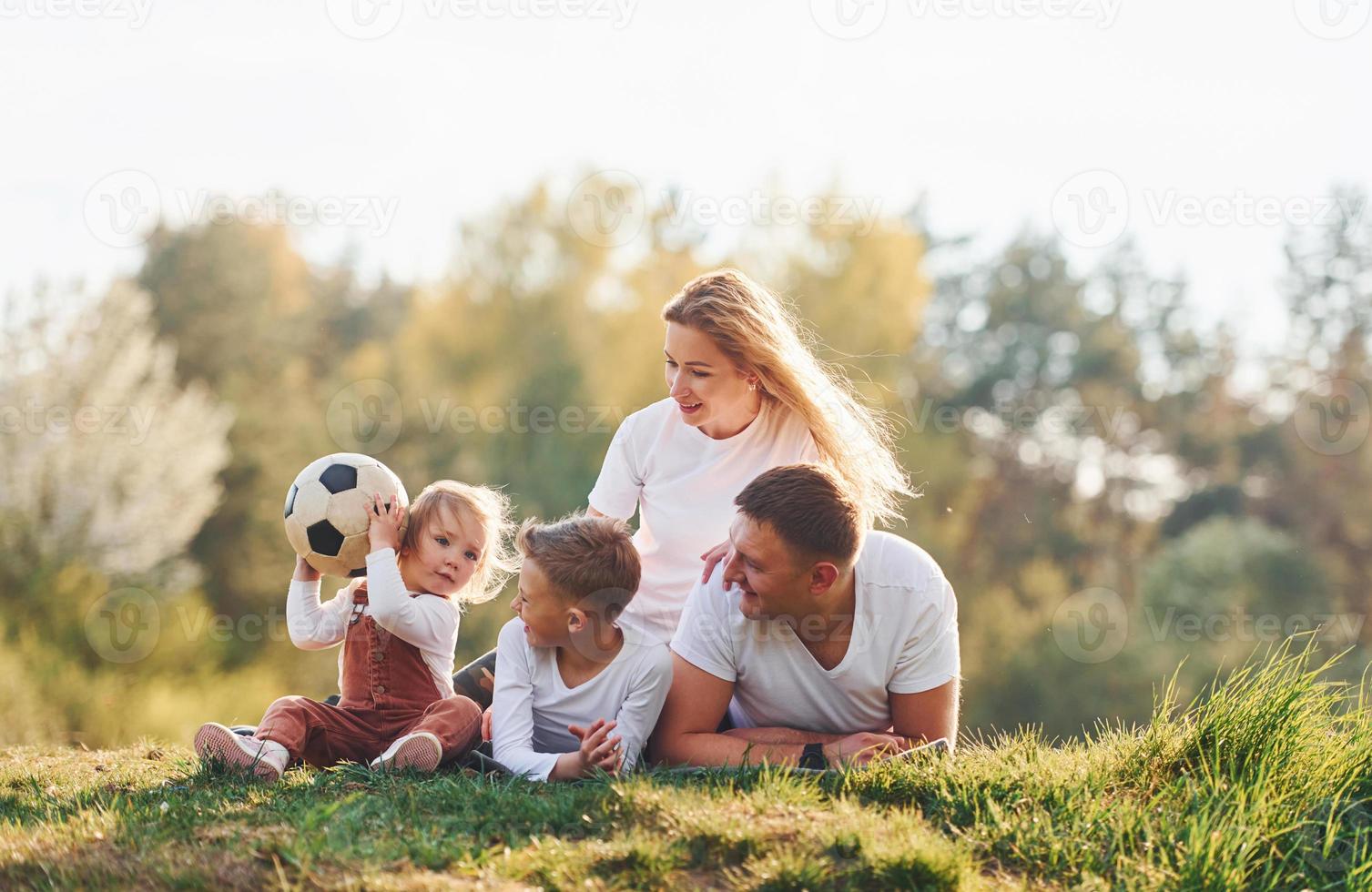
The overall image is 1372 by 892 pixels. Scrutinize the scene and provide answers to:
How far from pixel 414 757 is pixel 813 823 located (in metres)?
1.84

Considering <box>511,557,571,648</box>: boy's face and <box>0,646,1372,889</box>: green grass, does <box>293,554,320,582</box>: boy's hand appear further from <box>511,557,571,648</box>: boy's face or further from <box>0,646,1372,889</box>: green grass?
<box>511,557,571,648</box>: boy's face

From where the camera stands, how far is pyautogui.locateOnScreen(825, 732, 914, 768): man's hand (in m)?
4.73

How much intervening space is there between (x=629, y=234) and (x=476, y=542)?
25819mm

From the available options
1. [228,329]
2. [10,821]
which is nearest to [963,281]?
[228,329]

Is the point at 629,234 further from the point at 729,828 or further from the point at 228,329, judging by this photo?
the point at 729,828

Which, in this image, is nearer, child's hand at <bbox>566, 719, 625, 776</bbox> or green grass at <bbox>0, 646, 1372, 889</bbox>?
green grass at <bbox>0, 646, 1372, 889</bbox>

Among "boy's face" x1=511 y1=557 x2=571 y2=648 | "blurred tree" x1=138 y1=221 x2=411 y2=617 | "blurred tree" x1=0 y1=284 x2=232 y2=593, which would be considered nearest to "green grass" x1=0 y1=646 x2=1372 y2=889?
"boy's face" x1=511 y1=557 x2=571 y2=648

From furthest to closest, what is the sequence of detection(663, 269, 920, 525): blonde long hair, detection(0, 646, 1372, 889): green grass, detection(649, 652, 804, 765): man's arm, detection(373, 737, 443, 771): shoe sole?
detection(663, 269, 920, 525): blonde long hair < detection(373, 737, 443, 771): shoe sole < detection(649, 652, 804, 765): man's arm < detection(0, 646, 1372, 889): green grass

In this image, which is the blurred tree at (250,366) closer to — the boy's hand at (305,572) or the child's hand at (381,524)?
the boy's hand at (305,572)

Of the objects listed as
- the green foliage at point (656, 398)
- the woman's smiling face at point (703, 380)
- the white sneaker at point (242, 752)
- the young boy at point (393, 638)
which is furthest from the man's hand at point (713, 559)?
the green foliage at point (656, 398)

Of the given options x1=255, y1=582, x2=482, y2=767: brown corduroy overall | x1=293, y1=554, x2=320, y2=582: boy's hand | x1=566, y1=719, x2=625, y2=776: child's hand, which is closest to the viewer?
x1=566, y1=719, x2=625, y2=776: child's hand

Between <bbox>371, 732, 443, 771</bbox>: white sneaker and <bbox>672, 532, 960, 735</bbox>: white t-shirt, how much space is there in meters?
1.07

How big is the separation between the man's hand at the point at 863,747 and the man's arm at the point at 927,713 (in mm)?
110

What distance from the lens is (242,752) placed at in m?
4.99
